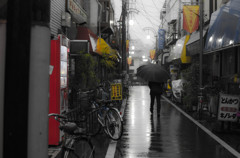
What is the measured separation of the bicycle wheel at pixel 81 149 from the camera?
14.6ft

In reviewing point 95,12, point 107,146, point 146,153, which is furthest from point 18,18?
point 95,12

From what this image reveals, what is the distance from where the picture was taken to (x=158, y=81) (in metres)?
12.4

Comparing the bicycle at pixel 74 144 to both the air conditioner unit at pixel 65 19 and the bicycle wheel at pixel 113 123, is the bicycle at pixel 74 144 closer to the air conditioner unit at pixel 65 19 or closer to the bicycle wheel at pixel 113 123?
the bicycle wheel at pixel 113 123

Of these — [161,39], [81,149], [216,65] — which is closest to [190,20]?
[216,65]

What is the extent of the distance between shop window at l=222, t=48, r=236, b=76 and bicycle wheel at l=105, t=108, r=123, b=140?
968cm

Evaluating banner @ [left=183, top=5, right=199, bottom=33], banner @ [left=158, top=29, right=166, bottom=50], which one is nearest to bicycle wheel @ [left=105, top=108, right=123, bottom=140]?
banner @ [left=183, top=5, right=199, bottom=33]

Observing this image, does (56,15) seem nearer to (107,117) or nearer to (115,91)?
(115,91)

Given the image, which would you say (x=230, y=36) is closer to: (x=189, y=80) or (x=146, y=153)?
(x=189, y=80)

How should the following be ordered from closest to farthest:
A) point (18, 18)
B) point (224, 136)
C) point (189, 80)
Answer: point (18, 18) → point (224, 136) → point (189, 80)

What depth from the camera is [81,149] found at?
4.73 meters

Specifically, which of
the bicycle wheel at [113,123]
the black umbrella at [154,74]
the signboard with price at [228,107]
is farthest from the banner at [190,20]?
the bicycle wheel at [113,123]

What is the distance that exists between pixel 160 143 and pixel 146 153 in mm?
1154

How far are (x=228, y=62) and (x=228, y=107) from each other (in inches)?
320

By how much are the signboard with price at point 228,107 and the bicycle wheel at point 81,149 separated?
18.2 feet
